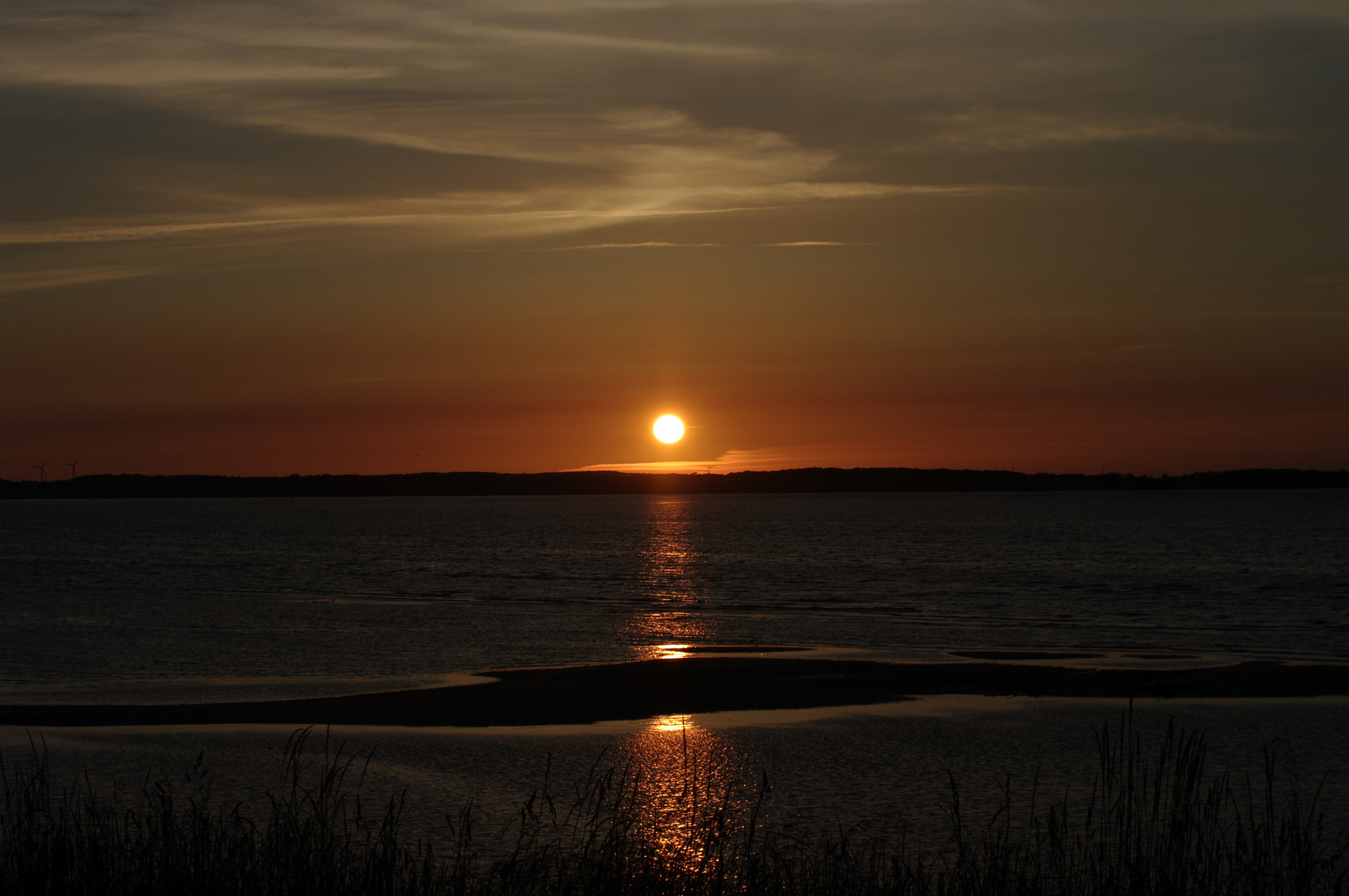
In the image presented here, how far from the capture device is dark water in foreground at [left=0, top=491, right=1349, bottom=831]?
1591cm

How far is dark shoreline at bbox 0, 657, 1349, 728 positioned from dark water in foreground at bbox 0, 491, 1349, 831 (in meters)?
1.13

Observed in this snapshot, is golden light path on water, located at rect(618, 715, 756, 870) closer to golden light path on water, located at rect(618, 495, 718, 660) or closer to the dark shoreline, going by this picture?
the dark shoreline

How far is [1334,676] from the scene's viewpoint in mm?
24094

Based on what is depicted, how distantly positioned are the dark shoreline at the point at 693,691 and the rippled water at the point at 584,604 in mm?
1919

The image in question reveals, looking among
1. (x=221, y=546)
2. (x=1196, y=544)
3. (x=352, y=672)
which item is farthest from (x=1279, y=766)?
(x=221, y=546)

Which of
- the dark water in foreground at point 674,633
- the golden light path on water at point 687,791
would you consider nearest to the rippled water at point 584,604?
the dark water in foreground at point 674,633

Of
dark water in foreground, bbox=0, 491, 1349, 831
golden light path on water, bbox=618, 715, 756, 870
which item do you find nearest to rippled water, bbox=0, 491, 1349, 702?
dark water in foreground, bbox=0, 491, 1349, 831

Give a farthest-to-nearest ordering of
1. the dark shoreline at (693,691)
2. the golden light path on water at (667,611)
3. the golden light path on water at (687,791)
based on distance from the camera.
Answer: the golden light path on water at (667,611) < the dark shoreline at (693,691) < the golden light path on water at (687,791)

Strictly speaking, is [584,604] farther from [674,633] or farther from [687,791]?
[687,791]

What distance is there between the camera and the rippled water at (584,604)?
1075 inches

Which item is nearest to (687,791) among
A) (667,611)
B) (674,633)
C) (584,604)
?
(674,633)

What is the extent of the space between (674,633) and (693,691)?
11.8m

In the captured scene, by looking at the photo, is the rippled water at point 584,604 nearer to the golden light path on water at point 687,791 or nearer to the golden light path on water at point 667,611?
the golden light path on water at point 667,611

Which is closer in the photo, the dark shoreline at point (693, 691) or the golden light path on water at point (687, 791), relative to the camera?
the golden light path on water at point (687, 791)
